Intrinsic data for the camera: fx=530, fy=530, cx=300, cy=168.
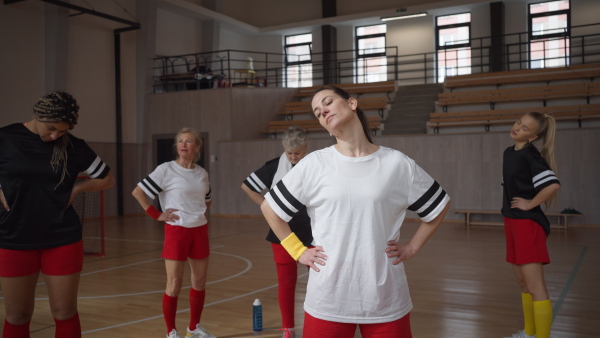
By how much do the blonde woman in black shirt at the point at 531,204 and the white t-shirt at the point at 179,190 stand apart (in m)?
2.33

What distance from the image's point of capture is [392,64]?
16.4 metres

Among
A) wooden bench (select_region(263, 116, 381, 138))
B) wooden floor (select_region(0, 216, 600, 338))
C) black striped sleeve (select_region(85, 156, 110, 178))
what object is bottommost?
wooden floor (select_region(0, 216, 600, 338))

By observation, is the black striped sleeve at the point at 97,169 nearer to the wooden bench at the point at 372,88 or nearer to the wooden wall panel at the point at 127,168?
the wooden wall panel at the point at 127,168

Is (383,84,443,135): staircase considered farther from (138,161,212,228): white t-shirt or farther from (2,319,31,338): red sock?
(2,319,31,338): red sock

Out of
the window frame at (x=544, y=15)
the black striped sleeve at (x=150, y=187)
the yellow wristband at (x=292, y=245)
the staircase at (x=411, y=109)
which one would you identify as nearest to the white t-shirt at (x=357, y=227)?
the yellow wristband at (x=292, y=245)

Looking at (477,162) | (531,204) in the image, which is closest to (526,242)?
(531,204)

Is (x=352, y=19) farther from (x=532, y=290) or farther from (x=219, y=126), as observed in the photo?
(x=532, y=290)

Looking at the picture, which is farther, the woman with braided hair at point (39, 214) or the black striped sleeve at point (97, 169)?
the black striped sleeve at point (97, 169)

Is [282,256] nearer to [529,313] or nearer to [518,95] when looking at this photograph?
[529,313]

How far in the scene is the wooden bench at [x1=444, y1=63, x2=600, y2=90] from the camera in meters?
13.7

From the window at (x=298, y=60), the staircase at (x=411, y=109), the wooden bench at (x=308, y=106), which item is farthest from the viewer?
the window at (x=298, y=60)

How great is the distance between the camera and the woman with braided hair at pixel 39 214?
109 inches

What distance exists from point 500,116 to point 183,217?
10.7m

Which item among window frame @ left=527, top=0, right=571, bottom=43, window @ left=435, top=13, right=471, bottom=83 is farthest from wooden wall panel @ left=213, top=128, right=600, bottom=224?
window frame @ left=527, top=0, right=571, bottom=43
